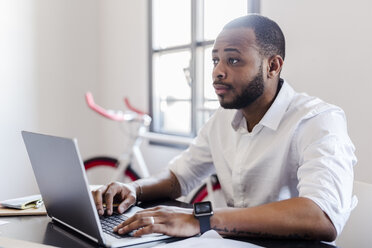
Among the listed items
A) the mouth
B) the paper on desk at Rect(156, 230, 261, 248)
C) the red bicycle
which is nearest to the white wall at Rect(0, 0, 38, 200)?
the red bicycle

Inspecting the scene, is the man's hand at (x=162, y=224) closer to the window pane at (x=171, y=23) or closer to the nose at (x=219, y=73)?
the nose at (x=219, y=73)

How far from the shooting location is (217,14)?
265cm

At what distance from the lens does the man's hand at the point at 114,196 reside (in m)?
1.13

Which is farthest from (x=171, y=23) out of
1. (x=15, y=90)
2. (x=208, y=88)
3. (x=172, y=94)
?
(x=15, y=90)

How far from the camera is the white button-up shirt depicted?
1.03 metres

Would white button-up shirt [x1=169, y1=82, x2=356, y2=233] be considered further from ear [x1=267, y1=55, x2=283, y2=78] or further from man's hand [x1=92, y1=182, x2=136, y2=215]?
man's hand [x1=92, y1=182, x2=136, y2=215]

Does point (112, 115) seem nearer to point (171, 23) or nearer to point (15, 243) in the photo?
point (171, 23)

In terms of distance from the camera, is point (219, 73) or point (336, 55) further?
point (336, 55)

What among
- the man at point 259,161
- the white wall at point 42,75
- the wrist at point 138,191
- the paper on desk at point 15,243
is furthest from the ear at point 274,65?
the white wall at point 42,75

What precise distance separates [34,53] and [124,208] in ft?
8.16

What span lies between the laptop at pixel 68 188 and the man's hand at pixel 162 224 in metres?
0.02

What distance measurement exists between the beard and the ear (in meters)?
0.04

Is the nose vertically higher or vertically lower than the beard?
higher

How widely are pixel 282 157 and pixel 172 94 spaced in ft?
6.22
